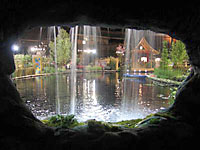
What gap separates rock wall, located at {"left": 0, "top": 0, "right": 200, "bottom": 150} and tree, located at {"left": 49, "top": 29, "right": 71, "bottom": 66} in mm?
25385

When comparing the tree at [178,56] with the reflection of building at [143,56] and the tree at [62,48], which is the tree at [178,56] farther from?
the tree at [62,48]

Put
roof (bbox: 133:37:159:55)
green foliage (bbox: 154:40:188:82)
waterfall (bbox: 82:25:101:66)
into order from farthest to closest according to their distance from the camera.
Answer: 1. waterfall (bbox: 82:25:101:66)
2. roof (bbox: 133:37:159:55)
3. green foliage (bbox: 154:40:188:82)

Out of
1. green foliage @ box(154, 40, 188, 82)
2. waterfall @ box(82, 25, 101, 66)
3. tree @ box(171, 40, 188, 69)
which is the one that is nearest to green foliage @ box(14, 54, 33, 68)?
waterfall @ box(82, 25, 101, 66)

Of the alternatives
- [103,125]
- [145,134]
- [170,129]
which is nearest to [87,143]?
[103,125]

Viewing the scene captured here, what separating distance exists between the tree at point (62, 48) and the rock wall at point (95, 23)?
999 inches

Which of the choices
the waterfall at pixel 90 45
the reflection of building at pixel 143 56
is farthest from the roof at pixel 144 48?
the waterfall at pixel 90 45

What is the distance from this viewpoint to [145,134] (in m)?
3.00

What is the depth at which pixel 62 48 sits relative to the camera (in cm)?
2775

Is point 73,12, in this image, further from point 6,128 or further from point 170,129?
point 170,129

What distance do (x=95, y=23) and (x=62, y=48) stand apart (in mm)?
25625

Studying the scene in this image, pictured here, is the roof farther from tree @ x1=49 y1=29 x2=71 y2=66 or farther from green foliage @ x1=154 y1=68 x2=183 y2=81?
tree @ x1=49 y1=29 x2=71 y2=66

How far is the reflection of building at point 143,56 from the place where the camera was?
3016 centimetres

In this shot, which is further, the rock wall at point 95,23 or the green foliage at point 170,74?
the green foliage at point 170,74

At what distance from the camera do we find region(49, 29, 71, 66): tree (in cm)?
2755
